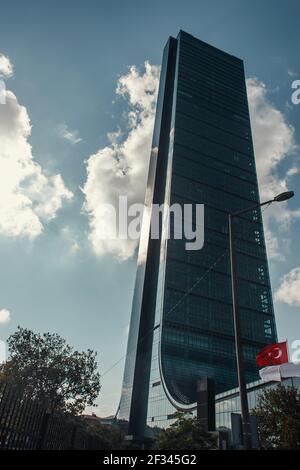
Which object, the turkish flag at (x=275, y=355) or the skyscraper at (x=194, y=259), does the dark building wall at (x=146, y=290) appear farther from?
the turkish flag at (x=275, y=355)

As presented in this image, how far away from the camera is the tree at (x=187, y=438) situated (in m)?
37.0

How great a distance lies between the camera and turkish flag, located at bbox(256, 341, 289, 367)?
44.8 feet

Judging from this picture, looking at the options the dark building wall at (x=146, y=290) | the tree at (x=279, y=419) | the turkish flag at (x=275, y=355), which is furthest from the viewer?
the dark building wall at (x=146, y=290)

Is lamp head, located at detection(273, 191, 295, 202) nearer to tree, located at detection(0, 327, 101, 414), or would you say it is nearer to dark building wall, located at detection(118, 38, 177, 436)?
tree, located at detection(0, 327, 101, 414)

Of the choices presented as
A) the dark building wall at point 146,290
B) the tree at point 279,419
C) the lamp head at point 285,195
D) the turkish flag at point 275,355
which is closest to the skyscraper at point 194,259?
the dark building wall at point 146,290

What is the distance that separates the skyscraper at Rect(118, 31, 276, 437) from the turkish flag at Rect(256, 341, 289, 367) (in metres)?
72.6

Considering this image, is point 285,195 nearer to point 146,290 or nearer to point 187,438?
point 187,438

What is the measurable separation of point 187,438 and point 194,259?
280 feet

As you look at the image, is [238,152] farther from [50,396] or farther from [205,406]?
[50,396]

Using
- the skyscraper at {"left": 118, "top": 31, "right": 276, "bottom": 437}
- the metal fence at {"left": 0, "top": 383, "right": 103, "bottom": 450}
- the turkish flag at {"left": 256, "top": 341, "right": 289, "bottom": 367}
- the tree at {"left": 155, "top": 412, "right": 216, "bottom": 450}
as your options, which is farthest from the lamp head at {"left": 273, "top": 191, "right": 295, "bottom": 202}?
the skyscraper at {"left": 118, "top": 31, "right": 276, "bottom": 437}

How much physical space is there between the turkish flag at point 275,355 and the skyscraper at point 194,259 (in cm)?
7263

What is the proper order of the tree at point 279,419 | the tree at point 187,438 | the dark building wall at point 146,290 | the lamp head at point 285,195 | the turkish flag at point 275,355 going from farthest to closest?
the dark building wall at point 146,290 < the tree at point 187,438 < the tree at point 279,419 < the turkish flag at point 275,355 < the lamp head at point 285,195

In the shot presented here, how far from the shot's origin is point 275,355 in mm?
13844
